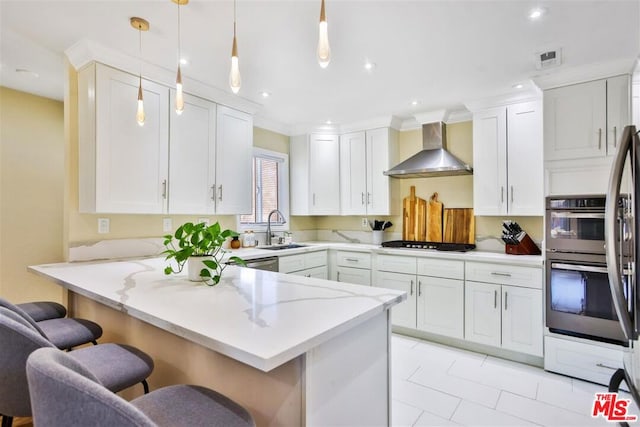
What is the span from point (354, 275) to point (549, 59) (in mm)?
2725

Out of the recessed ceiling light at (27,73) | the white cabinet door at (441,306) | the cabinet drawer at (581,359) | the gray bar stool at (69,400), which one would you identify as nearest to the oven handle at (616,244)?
the cabinet drawer at (581,359)

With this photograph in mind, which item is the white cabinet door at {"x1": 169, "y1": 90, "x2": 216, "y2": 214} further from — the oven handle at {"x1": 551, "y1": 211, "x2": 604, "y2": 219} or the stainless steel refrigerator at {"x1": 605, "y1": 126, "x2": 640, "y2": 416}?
the oven handle at {"x1": 551, "y1": 211, "x2": 604, "y2": 219}

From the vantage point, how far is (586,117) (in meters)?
2.62

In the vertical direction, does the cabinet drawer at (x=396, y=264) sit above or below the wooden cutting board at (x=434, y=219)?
below

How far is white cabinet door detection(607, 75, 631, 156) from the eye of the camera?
248 cm

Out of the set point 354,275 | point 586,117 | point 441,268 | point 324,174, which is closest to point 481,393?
point 441,268

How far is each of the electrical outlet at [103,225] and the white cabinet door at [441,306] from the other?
293 cm

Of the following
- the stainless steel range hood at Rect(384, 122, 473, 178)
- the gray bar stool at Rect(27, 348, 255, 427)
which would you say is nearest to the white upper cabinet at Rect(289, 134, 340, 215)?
the stainless steel range hood at Rect(384, 122, 473, 178)

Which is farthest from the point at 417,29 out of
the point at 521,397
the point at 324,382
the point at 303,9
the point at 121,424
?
the point at 521,397

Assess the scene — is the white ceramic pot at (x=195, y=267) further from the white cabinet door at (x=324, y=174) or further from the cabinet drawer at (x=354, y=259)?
the white cabinet door at (x=324, y=174)

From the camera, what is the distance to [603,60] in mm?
2457

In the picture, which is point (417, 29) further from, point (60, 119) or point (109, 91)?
point (60, 119)

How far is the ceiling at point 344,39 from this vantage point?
1873 mm

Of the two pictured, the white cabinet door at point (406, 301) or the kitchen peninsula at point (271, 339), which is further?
the white cabinet door at point (406, 301)
